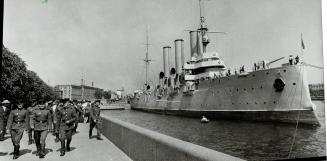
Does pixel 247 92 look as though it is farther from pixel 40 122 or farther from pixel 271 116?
pixel 40 122

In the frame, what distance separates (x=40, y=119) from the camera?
5859mm

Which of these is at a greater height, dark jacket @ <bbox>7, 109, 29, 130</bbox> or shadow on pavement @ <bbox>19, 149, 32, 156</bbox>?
dark jacket @ <bbox>7, 109, 29, 130</bbox>

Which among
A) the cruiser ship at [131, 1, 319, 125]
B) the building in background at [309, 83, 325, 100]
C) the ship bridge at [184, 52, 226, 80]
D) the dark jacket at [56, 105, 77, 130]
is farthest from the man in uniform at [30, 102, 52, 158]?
the ship bridge at [184, 52, 226, 80]

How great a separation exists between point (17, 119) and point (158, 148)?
3582 mm

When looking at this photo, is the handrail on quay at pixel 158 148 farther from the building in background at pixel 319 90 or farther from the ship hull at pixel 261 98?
the ship hull at pixel 261 98

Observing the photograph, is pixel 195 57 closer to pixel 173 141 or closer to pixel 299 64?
pixel 299 64

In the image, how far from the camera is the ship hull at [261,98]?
18.5 metres

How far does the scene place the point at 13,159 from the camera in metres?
5.23

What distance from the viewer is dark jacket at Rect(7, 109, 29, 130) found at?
573cm

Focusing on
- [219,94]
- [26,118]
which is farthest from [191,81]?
[26,118]

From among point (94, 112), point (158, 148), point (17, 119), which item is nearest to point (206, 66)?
point (94, 112)

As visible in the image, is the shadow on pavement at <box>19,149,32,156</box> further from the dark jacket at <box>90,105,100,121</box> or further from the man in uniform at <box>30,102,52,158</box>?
the dark jacket at <box>90,105,100,121</box>

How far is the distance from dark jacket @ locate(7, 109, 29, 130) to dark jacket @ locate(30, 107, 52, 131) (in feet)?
0.56

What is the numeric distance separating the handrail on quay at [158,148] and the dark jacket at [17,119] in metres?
2.02
